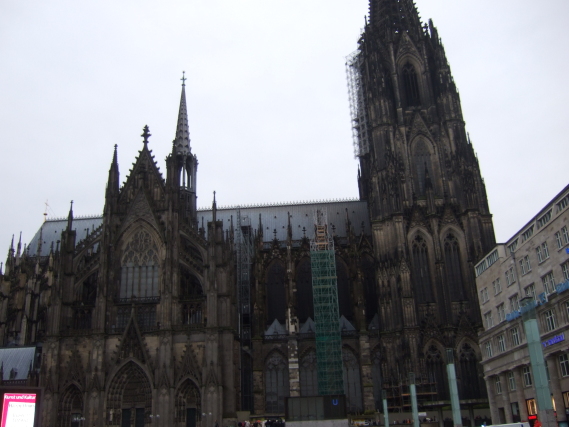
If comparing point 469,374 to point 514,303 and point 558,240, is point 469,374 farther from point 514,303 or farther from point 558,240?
point 558,240

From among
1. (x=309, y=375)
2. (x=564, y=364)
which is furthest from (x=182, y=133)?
(x=564, y=364)

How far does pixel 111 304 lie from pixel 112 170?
1264 centimetres

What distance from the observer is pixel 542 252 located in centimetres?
4047

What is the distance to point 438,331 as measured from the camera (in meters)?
53.0

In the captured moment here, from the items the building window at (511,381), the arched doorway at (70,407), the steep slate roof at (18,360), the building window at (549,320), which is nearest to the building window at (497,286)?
the building window at (511,381)

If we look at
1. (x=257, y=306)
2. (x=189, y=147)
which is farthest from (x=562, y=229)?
(x=189, y=147)

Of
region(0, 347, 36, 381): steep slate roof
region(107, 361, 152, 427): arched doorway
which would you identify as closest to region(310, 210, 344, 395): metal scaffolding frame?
region(107, 361, 152, 427): arched doorway

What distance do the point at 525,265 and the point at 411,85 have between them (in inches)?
1097

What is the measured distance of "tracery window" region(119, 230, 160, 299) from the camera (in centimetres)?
5434

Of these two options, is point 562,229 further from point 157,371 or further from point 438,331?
point 157,371

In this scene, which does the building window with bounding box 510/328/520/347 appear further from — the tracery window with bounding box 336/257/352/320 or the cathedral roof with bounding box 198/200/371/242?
the cathedral roof with bounding box 198/200/371/242

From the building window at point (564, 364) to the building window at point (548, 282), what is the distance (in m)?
4.21

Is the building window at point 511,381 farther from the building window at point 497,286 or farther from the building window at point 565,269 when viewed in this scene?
the building window at point 565,269

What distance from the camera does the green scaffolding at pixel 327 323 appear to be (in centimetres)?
5434
